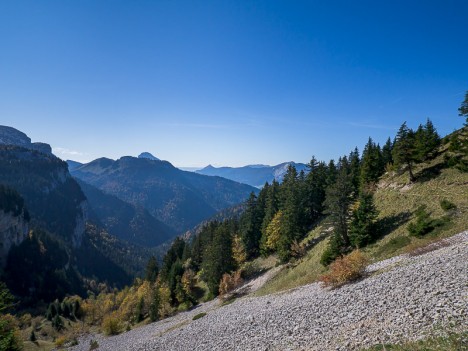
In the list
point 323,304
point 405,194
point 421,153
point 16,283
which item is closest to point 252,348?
point 323,304

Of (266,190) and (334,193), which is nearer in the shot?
(334,193)

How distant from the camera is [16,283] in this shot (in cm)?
19275

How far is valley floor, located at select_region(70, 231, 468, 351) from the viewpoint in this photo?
1439cm

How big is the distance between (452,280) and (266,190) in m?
66.0

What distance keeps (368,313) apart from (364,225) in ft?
84.9

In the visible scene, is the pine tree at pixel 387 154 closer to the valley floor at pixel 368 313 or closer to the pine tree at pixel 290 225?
the pine tree at pixel 290 225

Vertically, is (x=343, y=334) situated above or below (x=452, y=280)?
below

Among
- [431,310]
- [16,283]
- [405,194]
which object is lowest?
[16,283]

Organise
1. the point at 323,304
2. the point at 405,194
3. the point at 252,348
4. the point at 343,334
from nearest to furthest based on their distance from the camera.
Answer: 1. the point at 343,334
2. the point at 252,348
3. the point at 323,304
4. the point at 405,194

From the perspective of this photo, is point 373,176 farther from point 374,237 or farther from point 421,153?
point 374,237

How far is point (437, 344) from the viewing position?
11594mm

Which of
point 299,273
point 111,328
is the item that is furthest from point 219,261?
point 111,328

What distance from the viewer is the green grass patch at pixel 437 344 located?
10.9 metres

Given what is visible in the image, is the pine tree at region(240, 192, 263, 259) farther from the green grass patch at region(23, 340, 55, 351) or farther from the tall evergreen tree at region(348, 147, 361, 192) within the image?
the green grass patch at region(23, 340, 55, 351)
